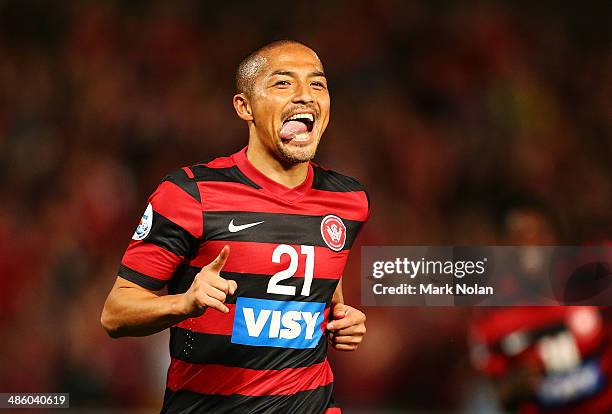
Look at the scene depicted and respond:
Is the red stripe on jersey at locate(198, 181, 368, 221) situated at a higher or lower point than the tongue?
lower

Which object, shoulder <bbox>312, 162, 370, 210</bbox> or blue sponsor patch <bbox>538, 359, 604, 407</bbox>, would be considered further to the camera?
blue sponsor patch <bbox>538, 359, 604, 407</bbox>

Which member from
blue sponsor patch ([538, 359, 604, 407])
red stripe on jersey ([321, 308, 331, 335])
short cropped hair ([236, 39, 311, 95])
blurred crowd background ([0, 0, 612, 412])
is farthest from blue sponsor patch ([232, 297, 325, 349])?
blue sponsor patch ([538, 359, 604, 407])

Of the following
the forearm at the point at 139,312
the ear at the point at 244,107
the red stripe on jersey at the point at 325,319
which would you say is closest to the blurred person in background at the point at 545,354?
the red stripe on jersey at the point at 325,319

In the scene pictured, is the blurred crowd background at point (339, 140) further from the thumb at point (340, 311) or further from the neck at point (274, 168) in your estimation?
the neck at point (274, 168)

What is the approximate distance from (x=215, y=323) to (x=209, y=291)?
40 cm

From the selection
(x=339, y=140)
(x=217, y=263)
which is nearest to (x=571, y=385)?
(x=339, y=140)

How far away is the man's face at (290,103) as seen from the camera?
2.05 metres

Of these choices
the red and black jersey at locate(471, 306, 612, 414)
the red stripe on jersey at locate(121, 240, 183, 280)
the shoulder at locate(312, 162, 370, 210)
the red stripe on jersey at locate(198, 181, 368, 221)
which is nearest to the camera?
the red stripe on jersey at locate(121, 240, 183, 280)

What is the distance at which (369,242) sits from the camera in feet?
13.7

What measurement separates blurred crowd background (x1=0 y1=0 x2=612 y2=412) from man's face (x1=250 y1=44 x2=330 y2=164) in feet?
7.02

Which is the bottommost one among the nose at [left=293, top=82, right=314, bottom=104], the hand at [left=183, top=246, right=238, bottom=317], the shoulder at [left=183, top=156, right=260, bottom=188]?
the hand at [left=183, top=246, right=238, bottom=317]

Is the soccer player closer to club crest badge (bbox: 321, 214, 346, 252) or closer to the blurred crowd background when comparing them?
club crest badge (bbox: 321, 214, 346, 252)

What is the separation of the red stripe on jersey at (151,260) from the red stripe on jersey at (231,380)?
0.86ft

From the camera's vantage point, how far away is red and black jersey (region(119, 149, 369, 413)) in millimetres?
1897
